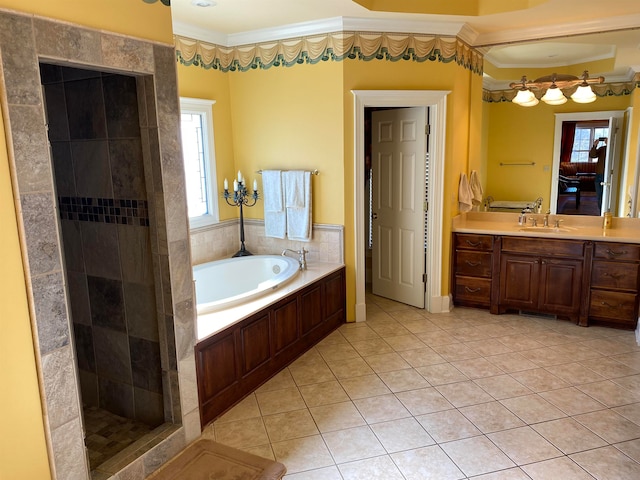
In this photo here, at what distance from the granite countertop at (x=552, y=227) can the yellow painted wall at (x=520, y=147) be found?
0.21 m

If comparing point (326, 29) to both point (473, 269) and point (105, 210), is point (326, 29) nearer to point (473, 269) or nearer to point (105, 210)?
point (105, 210)

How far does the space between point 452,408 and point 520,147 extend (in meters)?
2.78

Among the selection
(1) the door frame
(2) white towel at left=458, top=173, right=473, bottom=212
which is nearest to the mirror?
(2) white towel at left=458, top=173, right=473, bottom=212

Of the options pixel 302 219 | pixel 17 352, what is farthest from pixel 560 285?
pixel 17 352

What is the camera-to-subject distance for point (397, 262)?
188 inches

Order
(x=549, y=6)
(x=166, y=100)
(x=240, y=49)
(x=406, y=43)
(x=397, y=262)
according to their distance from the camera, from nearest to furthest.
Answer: (x=166, y=100) → (x=549, y=6) → (x=406, y=43) → (x=240, y=49) → (x=397, y=262)

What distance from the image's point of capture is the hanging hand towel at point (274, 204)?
4262mm

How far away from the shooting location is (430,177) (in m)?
4.30

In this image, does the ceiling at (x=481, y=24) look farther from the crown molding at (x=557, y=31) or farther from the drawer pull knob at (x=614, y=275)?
the drawer pull knob at (x=614, y=275)

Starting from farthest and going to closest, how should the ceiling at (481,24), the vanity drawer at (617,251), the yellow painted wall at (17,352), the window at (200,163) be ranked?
the window at (200,163)
the vanity drawer at (617,251)
the ceiling at (481,24)
the yellow painted wall at (17,352)

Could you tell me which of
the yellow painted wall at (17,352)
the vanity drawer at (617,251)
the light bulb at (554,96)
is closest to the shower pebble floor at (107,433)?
the yellow painted wall at (17,352)

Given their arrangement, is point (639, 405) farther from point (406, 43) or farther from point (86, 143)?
point (86, 143)

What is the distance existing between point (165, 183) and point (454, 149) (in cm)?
283

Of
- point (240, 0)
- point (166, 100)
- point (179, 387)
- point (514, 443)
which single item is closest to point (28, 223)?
point (166, 100)
